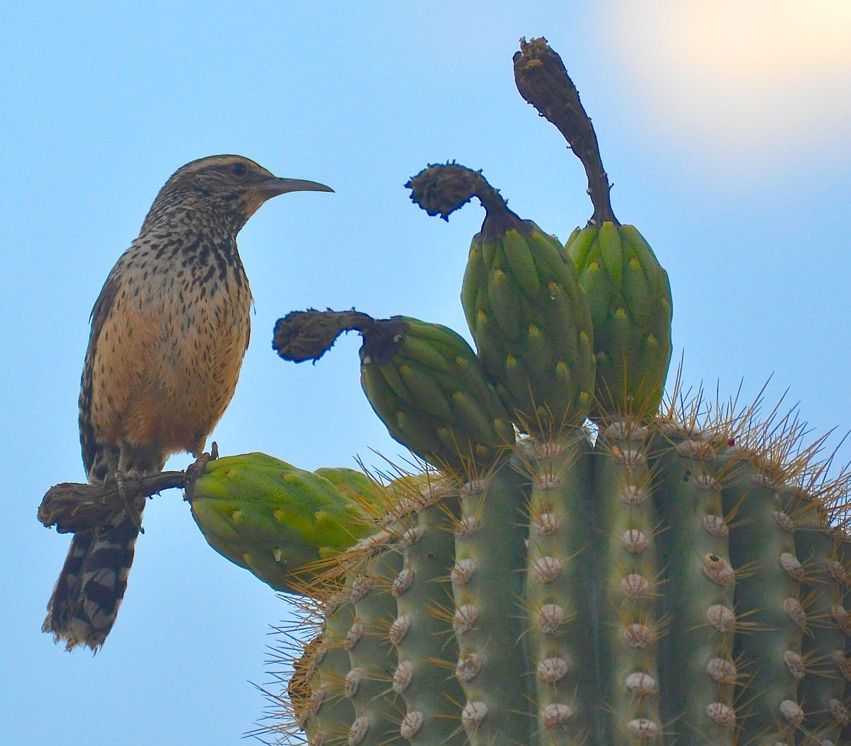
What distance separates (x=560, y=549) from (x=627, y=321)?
591 mm

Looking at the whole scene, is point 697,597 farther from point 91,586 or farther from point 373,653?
point 91,586

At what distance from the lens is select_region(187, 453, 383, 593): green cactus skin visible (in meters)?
2.35

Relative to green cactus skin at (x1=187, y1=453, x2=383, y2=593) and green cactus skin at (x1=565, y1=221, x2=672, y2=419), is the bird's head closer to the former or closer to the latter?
green cactus skin at (x1=187, y1=453, x2=383, y2=593)

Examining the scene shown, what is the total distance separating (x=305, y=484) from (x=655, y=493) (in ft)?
2.69

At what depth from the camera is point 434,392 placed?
195 cm

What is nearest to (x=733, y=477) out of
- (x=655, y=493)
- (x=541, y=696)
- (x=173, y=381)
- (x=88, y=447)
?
(x=655, y=493)

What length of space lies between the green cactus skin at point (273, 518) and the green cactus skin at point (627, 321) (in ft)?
1.82

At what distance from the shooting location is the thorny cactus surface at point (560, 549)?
164cm

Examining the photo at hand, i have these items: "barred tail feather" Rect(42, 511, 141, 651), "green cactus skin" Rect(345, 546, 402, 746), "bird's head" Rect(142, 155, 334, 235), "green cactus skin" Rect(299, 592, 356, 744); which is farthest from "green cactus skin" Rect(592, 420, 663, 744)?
"bird's head" Rect(142, 155, 334, 235)

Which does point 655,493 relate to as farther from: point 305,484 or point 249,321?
point 249,321

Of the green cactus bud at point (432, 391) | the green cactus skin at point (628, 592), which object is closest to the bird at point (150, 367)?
the green cactus bud at point (432, 391)

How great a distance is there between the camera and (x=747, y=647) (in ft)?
5.53

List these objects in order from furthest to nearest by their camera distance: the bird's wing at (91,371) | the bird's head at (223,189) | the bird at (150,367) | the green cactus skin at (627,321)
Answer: the bird's head at (223,189), the bird's wing at (91,371), the bird at (150,367), the green cactus skin at (627,321)

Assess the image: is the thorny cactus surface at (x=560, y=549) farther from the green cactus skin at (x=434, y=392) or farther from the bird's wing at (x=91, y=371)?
the bird's wing at (x=91, y=371)
